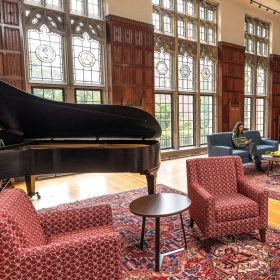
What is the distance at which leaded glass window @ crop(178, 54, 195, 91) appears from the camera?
770cm

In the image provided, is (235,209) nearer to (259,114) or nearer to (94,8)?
(94,8)

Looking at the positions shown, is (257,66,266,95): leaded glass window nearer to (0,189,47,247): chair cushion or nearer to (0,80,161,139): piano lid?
(0,80,161,139): piano lid

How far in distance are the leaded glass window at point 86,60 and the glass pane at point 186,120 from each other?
2920 millimetres

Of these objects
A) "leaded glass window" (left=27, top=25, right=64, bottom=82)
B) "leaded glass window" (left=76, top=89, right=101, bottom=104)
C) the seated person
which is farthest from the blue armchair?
"leaded glass window" (left=27, top=25, right=64, bottom=82)

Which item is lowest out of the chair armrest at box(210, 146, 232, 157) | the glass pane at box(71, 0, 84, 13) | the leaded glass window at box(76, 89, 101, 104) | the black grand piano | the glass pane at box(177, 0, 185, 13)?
the chair armrest at box(210, 146, 232, 157)

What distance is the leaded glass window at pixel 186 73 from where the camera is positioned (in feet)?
25.3

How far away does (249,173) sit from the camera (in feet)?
17.5

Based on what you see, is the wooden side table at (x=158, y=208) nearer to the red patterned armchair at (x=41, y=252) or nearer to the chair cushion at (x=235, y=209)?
the chair cushion at (x=235, y=209)

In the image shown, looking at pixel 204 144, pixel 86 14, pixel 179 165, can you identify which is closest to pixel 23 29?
pixel 86 14

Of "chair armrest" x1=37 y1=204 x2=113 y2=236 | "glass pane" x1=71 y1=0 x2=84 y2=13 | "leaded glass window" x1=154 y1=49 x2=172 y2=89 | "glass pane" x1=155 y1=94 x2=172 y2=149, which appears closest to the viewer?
"chair armrest" x1=37 y1=204 x2=113 y2=236

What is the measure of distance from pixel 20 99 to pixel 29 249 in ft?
6.21

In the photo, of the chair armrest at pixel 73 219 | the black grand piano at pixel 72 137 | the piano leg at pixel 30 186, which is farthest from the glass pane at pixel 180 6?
the chair armrest at pixel 73 219

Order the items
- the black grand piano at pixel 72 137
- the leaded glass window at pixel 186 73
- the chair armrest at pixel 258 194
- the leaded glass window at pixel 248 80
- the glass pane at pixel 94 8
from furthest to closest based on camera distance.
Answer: the leaded glass window at pixel 248 80, the leaded glass window at pixel 186 73, the glass pane at pixel 94 8, the black grand piano at pixel 72 137, the chair armrest at pixel 258 194

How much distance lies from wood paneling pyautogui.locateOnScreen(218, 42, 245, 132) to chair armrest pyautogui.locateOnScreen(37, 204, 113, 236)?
7.16m
